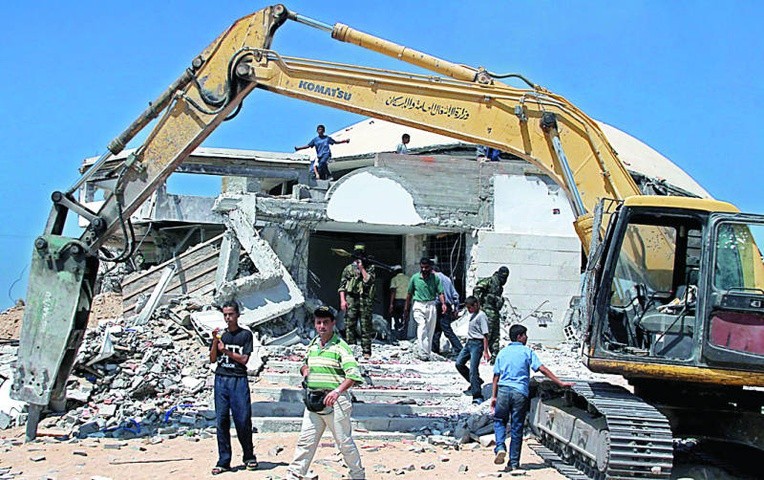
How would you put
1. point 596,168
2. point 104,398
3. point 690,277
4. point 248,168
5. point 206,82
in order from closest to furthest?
point 690,277
point 596,168
point 206,82
point 104,398
point 248,168

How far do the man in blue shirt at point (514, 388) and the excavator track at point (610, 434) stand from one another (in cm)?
35

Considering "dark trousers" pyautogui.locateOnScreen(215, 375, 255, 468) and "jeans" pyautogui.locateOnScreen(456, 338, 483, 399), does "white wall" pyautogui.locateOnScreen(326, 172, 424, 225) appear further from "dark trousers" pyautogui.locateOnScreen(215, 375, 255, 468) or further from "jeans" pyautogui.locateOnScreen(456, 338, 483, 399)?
"dark trousers" pyautogui.locateOnScreen(215, 375, 255, 468)

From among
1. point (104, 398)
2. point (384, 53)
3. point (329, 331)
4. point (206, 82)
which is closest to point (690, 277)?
point (329, 331)

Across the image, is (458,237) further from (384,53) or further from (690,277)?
(690,277)

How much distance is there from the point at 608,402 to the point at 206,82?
5.24m

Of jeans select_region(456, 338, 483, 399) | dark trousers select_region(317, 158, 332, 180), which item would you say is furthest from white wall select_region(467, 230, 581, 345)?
jeans select_region(456, 338, 483, 399)

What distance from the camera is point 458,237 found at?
15164mm

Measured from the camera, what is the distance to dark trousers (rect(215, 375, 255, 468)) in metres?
6.94

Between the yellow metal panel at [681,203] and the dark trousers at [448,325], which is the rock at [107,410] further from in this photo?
the yellow metal panel at [681,203]

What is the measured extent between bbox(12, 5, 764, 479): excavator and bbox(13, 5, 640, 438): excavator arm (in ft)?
0.05

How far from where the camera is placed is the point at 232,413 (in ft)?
22.9

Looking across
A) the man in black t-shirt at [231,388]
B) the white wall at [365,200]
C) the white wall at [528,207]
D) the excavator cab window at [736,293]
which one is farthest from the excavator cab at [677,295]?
the white wall at [528,207]

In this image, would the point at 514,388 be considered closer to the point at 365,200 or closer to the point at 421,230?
the point at 365,200

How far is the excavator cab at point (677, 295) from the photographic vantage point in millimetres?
5953
